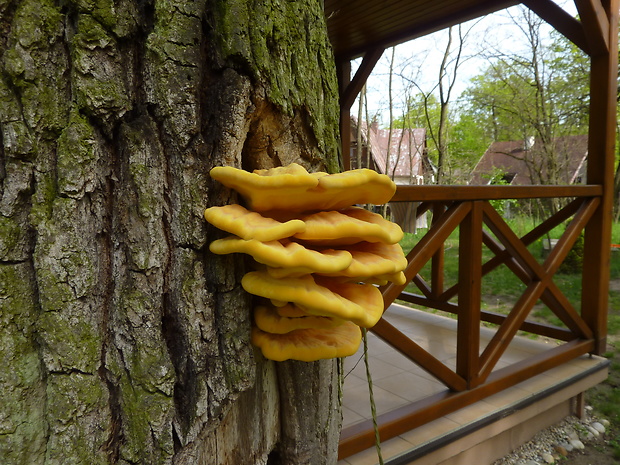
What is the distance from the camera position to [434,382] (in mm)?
3590

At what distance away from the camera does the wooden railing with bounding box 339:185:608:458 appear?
8.39 ft

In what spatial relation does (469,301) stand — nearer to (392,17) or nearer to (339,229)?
(339,229)

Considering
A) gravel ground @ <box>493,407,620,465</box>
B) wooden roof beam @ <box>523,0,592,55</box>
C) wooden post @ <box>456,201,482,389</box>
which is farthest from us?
wooden roof beam @ <box>523,0,592,55</box>

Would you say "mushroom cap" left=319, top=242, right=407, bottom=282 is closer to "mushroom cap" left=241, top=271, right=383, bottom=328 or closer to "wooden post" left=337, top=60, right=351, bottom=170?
"mushroom cap" left=241, top=271, right=383, bottom=328

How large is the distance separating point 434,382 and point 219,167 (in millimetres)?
3323

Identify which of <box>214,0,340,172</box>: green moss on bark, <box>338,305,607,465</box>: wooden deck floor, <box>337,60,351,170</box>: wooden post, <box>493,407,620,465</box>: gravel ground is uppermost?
<box>337,60,351,170</box>: wooden post

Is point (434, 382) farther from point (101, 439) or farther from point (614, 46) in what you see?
point (614, 46)

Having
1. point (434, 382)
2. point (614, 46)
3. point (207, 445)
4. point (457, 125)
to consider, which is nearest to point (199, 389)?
point (207, 445)

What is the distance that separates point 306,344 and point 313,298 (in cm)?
23

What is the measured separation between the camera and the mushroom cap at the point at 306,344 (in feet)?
3.27

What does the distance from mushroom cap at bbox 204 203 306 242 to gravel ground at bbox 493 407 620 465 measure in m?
3.47

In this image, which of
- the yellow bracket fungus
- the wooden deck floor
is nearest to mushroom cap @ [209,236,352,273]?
the yellow bracket fungus

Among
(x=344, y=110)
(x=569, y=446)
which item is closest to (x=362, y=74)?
(x=344, y=110)

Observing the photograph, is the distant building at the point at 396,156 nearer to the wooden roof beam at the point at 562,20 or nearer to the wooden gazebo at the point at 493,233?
the wooden gazebo at the point at 493,233
